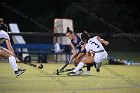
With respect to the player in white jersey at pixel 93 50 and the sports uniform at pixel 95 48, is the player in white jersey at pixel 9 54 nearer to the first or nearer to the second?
the player in white jersey at pixel 93 50

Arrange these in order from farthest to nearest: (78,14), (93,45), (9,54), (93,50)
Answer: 1. (78,14)
2. (93,50)
3. (93,45)
4. (9,54)

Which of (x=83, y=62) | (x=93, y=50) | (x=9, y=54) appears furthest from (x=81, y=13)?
(x=9, y=54)

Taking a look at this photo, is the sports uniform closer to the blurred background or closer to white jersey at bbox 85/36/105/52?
white jersey at bbox 85/36/105/52

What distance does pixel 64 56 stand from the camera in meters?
26.2

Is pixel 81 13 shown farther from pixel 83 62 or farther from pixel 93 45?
pixel 83 62

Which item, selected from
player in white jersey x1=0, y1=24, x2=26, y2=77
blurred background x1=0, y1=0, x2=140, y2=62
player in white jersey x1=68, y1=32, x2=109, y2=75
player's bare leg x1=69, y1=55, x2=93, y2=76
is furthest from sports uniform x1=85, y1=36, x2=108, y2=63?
blurred background x1=0, y1=0, x2=140, y2=62

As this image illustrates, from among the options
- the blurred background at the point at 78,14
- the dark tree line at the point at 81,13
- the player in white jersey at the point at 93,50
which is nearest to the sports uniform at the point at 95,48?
the player in white jersey at the point at 93,50

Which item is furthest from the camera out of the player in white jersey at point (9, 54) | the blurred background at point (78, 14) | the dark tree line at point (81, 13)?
the dark tree line at point (81, 13)

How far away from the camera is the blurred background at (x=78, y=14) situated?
128 feet

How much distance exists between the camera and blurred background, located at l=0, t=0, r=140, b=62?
39156 mm

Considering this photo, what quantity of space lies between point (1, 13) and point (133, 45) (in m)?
12.3

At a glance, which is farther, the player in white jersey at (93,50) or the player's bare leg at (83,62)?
the player in white jersey at (93,50)

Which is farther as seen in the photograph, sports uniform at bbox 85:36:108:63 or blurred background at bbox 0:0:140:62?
blurred background at bbox 0:0:140:62

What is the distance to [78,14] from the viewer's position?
135ft
